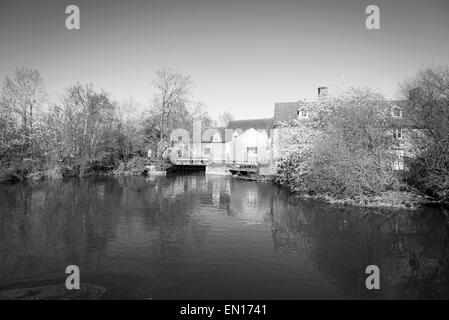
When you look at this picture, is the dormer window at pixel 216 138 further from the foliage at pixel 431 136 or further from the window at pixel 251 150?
the foliage at pixel 431 136

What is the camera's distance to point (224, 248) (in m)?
12.3

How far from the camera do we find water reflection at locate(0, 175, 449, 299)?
29.2ft

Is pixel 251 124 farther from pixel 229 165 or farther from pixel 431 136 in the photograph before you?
pixel 431 136

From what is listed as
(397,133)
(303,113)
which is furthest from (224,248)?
(303,113)

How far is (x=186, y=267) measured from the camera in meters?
10.2

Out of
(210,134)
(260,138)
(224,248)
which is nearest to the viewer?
(224,248)

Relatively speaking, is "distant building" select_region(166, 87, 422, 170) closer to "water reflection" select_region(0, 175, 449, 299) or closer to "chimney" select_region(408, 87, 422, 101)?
"chimney" select_region(408, 87, 422, 101)

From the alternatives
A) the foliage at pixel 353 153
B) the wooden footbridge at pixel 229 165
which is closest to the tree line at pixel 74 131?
the wooden footbridge at pixel 229 165

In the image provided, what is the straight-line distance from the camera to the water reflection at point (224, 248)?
8.89 meters

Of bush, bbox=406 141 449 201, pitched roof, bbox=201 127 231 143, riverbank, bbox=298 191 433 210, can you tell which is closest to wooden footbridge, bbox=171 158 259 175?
pitched roof, bbox=201 127 231 143

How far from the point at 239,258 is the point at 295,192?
1755 centimetres
